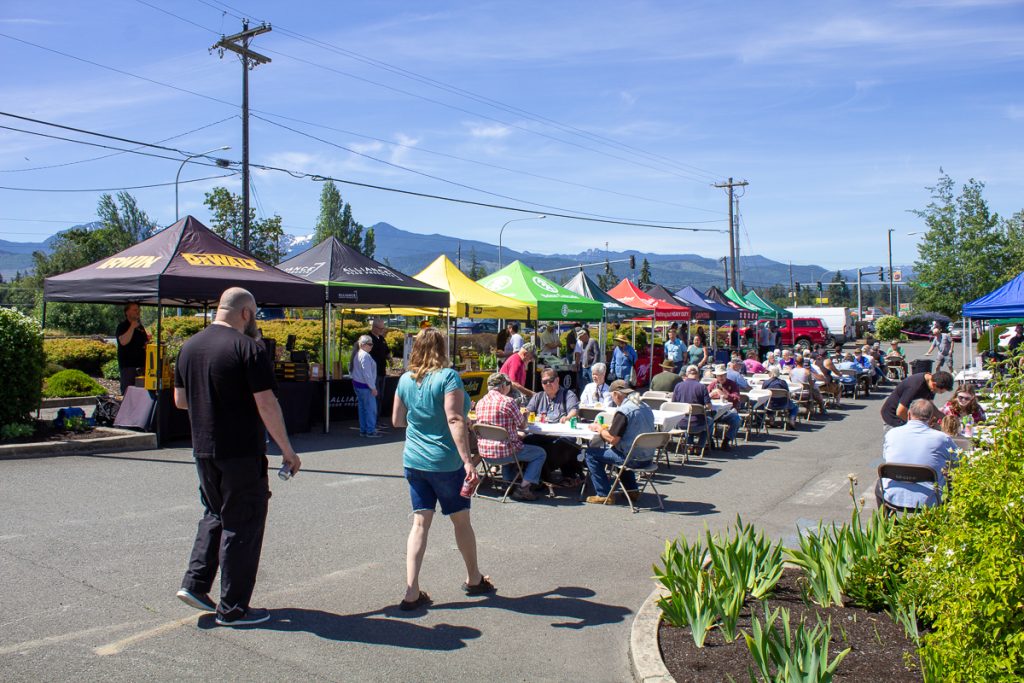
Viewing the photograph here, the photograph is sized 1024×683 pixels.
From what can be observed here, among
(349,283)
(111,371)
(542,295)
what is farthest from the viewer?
(111,371)

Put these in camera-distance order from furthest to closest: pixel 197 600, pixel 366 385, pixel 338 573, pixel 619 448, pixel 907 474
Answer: pixel 366 385 < pixel 619 448 < pixel 907 474 < pixel 338 573 < pixel 197 600

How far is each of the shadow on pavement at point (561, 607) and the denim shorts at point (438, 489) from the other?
67cm

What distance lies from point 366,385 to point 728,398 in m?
5.76

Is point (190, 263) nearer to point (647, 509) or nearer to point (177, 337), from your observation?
point (647, 509)

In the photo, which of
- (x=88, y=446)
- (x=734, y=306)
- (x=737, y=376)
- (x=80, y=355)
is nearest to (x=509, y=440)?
(x=88, y=446)

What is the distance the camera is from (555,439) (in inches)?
368

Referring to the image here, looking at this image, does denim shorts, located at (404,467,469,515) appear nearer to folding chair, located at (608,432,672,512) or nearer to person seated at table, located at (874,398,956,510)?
folding chair, located at (608,432,672,512)

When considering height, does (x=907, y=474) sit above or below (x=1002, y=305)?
below

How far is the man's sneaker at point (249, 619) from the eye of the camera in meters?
4.80

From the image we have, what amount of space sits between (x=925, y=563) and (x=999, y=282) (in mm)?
25608

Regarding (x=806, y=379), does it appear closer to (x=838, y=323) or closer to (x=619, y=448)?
(x=619, y=448)

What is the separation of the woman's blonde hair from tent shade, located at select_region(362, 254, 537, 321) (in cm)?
1058

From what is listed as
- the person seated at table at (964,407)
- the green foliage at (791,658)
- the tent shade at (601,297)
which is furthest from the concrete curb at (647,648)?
the tent shade at (601,297)

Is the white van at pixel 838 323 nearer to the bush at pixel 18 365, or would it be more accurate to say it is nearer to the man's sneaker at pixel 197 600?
the bush at pixel 18 365
